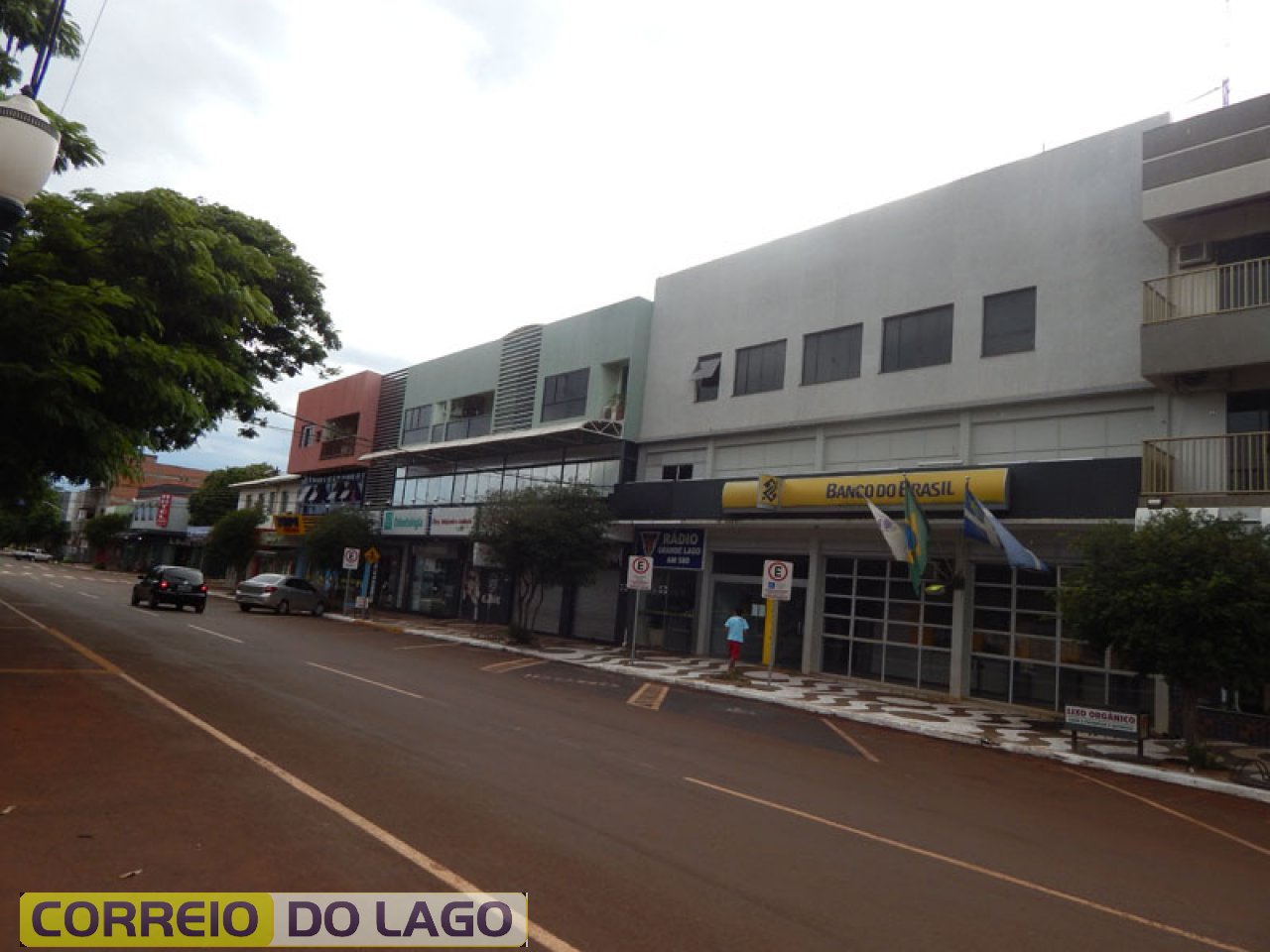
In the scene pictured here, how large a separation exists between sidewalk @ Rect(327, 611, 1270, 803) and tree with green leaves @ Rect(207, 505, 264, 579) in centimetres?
3042

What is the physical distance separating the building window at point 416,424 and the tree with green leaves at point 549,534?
44.7 ft

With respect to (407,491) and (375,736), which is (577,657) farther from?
(407,491)

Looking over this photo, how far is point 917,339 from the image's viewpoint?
69.2 feet

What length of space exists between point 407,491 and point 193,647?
22400 mm

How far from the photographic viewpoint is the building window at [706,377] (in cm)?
2612

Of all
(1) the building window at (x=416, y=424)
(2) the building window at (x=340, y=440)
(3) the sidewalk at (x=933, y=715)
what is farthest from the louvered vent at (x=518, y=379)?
(2) the building window at (x=340, y=440)

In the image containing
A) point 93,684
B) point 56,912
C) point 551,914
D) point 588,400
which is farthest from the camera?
point 588,400

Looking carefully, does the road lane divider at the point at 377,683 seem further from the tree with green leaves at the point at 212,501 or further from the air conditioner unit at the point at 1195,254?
the tree with green leaves at the point at 212,501

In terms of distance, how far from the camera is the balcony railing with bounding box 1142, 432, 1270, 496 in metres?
14.6

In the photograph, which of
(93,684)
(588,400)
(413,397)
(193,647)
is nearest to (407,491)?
(413,397)

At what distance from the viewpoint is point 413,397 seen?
1575 inches

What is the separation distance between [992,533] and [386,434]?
3229cm

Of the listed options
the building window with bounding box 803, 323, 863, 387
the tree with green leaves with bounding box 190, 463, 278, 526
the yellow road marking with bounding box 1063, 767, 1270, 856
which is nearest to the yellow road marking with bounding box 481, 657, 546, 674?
the building window with bounding box 803, 323, 863, 387

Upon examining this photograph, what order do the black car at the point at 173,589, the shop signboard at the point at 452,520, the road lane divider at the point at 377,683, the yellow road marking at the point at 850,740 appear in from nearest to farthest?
the yellow road marking at the point at 850,740
the road lane divider at the point at 377,683
the black car at the point at 173,589
the shop signboard at the point at 452,520
